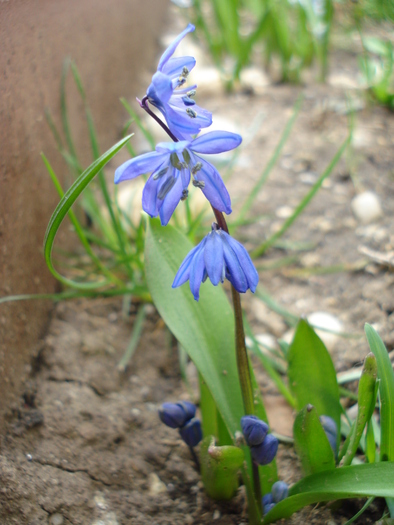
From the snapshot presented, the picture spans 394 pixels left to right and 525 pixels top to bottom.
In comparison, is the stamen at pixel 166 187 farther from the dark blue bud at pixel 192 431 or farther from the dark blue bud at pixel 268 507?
the dark blue bud at pixel 268 507

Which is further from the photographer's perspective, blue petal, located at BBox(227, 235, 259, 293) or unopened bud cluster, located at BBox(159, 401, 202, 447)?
unopened bud cluster, located at BBox(159, 401, 202, 447)

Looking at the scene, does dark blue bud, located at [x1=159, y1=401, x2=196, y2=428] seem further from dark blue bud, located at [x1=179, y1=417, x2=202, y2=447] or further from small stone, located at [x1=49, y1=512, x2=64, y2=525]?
small stone, located at [x1=49, y1=512, x2=64, y2=525]

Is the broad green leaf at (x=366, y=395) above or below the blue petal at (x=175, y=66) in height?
below

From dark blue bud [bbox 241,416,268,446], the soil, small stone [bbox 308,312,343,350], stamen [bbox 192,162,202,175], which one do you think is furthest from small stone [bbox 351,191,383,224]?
stamen [bbox 192,162,202,175]

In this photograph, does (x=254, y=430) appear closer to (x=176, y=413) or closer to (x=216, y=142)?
(x=176, y=413)

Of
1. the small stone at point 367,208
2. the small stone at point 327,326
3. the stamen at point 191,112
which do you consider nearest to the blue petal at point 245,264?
the stamen at point 191,112
